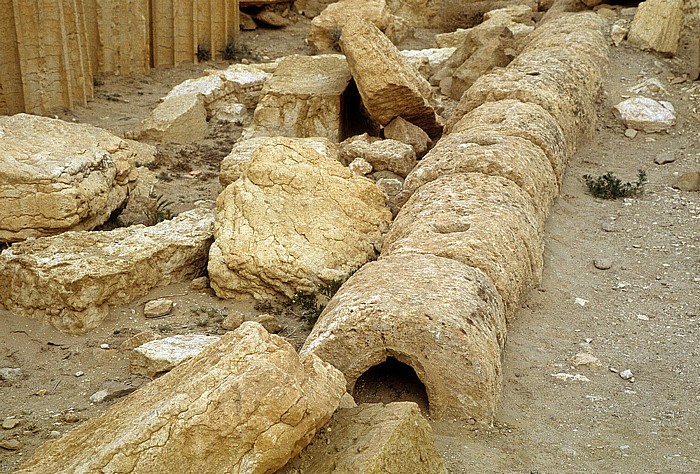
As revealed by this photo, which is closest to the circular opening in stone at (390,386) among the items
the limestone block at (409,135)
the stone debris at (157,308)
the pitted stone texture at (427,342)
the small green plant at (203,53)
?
the pitted stone texture at (427,342)

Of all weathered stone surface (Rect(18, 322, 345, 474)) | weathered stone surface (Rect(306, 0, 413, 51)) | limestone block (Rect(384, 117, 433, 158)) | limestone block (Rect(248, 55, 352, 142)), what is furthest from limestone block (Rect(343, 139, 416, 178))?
weathered stone surface (Rect(306, 0, 413, 51))

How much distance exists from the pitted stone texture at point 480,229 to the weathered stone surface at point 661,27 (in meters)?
4.92

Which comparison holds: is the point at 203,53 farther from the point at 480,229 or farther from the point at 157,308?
the point at 480,229

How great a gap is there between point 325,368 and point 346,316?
67 centimetres

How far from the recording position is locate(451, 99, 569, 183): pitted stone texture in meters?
6.43

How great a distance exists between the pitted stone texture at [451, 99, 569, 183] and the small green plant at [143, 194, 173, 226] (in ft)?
8.74

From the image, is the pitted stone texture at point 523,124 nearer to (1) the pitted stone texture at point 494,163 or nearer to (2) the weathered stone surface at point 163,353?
(1) the pitted stone texture at point 494,163

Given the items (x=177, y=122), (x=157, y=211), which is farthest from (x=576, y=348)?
(x=177, y=122)

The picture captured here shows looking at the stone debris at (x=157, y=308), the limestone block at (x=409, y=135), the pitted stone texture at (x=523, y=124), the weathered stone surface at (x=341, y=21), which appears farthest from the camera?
the weathered stone surface at (x=341, y=21)

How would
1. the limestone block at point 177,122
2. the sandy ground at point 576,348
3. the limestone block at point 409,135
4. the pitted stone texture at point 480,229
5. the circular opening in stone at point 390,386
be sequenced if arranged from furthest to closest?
the limestone block at point 177,122 → the limestone block at point 409,135 → the pitted stone texture at point 480,229 → the circular opening in stone at point 390,386 → the sandy ground at point 576,348

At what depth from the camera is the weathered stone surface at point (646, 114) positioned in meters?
8.10

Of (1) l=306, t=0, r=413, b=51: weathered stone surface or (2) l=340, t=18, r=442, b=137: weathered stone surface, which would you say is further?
(1) l=306, t=0, r=413, b=51: weathered stone surface

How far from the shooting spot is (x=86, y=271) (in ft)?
16.9

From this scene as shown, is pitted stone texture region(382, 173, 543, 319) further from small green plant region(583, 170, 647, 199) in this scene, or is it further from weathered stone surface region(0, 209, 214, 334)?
weathered stone surface region(0, 209, 214, 334)
